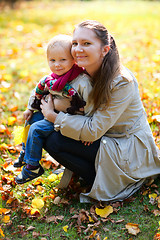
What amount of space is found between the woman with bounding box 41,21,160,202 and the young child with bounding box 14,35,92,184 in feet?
0.21

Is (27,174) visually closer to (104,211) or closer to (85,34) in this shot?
(104,211)

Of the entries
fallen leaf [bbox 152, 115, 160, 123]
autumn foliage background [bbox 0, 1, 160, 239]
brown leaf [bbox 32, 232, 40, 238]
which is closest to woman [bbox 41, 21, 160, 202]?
autumn foliage background [bbox 0, 1, 160, 239]

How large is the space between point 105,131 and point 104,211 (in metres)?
0.66

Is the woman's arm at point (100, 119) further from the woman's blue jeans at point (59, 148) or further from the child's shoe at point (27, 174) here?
the child's shoe at point (27, 174)

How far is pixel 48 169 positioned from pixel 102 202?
0.77 metres

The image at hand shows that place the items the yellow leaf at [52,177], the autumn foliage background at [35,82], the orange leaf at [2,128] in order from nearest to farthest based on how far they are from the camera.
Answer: the autumn foliage background at [35,82], the yellow leaf at [52,177], the orange leaf at [2,128]

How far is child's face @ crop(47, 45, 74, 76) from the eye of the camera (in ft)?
7.61

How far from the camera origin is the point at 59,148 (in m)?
2.51

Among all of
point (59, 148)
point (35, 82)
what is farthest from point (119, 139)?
point (35, 82)

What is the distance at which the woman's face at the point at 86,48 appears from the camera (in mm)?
2229

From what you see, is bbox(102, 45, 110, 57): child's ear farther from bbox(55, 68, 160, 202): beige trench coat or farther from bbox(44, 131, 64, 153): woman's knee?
bbox(44, 131, 64, 153): woman's knee

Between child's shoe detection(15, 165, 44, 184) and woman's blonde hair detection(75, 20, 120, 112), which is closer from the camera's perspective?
woman's blonde hair detection(75, 20, 120, 112)

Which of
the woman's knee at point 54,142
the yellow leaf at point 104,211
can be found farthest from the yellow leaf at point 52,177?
the yellow leaf at point 104,211

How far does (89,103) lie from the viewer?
94.1 inches
